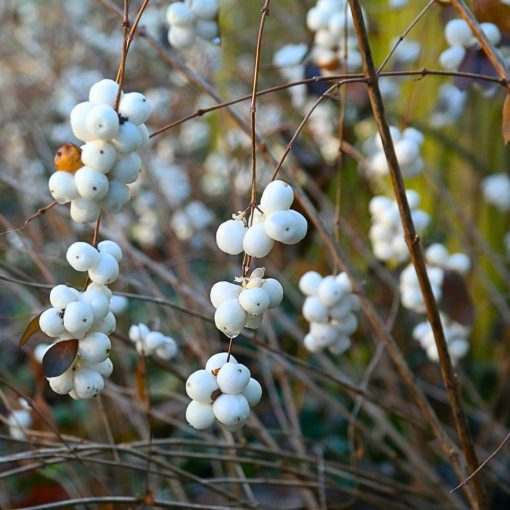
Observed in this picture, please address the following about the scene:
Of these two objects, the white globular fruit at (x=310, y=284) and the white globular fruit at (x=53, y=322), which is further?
the white globular fruit at (x=310, y=284)

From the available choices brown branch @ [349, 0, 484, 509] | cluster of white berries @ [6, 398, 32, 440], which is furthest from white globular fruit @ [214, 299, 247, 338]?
cluster of white berries @ [6, 398, 32, 440]

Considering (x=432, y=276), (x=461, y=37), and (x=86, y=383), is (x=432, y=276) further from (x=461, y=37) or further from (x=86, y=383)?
(x=86, y=383)

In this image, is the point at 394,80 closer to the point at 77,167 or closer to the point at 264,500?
the point at 264,500

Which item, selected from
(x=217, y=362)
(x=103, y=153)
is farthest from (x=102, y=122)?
(x=217, y=362)

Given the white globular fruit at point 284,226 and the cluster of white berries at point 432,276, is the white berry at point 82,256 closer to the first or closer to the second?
the white globular fruit at point 284,226

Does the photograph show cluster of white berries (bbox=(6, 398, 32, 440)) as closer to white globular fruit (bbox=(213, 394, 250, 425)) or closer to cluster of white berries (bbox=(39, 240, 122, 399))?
cluster of white berries (bbox=(39, 240, 122, 399))

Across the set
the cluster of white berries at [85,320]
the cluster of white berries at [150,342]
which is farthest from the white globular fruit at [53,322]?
the cluster of white berries at [150,342]
